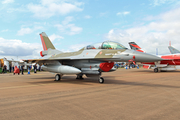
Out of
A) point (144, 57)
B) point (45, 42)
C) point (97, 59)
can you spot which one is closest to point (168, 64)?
point (144, 57)

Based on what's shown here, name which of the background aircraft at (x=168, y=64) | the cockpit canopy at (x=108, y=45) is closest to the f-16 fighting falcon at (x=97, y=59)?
the cockpit canopy at (x=108, y=45)

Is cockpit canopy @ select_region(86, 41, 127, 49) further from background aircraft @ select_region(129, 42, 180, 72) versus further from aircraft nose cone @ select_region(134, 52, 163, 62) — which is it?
background aircraft @ select_region(129, 42, 180, 72)

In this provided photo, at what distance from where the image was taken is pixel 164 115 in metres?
3.16

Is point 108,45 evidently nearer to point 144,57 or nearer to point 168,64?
point 144,57

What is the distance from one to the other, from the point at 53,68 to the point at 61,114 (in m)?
6.49

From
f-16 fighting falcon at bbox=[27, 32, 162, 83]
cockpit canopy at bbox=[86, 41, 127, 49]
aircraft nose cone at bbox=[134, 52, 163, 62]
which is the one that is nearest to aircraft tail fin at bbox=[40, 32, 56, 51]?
f-16 fighting falcon at bbox=[27, 32, 162, 83]

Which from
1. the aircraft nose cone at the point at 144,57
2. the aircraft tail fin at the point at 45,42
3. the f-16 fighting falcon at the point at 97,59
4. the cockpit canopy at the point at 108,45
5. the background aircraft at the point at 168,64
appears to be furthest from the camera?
the background aircraft at the point at 168,64

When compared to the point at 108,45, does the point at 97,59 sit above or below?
below

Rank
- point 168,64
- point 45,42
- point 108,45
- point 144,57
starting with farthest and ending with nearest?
point 168,64, point 45,42, point 108,45, point 144,57

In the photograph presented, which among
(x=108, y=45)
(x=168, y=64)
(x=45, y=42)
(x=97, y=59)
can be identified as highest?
(x=45, y=42)

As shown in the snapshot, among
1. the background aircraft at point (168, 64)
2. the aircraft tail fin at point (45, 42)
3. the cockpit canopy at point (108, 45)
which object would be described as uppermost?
the aircraft tail fin at point (45, 42)

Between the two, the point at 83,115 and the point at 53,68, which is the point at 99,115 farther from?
the point at 53,68

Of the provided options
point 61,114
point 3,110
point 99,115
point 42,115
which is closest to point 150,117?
point 99,115

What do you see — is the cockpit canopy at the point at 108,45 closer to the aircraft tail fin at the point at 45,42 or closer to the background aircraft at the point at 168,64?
the aircraft tail fin at the point at 45,42
